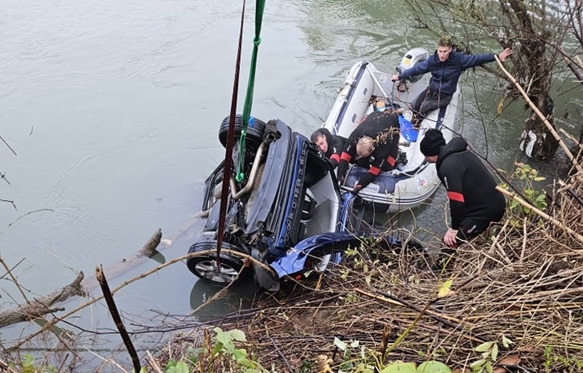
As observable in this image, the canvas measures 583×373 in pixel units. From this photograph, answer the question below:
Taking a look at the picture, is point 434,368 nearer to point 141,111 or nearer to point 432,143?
point 432,143

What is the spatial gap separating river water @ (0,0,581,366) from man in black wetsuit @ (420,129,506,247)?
3.68 ft

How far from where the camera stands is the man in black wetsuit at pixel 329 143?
720 cm

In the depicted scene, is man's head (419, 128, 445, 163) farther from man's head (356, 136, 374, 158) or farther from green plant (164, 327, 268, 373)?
green plant (164, 327, 268, 373)

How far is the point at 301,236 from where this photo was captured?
20.3ft

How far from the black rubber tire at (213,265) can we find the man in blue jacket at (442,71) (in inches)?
142

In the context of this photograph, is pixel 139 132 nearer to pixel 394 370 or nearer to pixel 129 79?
pixel 129 79

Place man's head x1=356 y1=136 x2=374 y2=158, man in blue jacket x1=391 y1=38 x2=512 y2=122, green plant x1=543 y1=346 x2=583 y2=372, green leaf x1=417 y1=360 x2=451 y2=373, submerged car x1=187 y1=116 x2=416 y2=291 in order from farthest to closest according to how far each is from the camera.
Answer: man in blue jacket x1=391 y1=38 x2=512 y2=122, man's head x1=356 y1=136 x2=374 y2=158, submerged car x1=187 y1=116 x2=416 y2=291, green plant x1=543 y1=346 x2=583 y2=372, green leaf x1=417 y1=360 x2=451 y2=373

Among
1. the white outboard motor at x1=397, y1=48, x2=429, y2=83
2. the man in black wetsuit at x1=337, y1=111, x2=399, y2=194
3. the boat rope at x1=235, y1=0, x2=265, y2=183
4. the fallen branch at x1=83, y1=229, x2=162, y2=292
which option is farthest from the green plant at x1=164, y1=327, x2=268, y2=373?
the white outboard motor at x1=397, y1=48, x2=429, y2=83

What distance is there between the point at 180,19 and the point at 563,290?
11660 millimetres

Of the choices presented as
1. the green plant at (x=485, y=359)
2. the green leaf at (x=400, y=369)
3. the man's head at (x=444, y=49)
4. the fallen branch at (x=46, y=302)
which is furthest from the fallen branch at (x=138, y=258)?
the green leaf at (x=400, y=369)

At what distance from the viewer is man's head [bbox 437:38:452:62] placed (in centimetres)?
796

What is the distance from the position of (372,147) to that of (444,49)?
7.17 feet

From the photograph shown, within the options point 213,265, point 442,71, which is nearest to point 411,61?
point 442,71

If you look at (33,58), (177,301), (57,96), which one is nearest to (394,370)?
(177,301)
